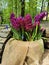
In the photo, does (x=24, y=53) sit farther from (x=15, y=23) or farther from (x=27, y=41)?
(x=15, y=23)

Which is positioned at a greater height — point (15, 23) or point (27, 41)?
point (15, 23)

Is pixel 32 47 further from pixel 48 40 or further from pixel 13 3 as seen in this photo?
pixel 13 3

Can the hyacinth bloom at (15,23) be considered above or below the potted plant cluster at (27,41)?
above

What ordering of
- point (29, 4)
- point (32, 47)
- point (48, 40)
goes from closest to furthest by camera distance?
point (32, 47), point (48, 40), point (29, 4)

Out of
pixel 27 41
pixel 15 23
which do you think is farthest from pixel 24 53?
pixel 15 23

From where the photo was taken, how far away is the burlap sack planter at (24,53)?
79cm

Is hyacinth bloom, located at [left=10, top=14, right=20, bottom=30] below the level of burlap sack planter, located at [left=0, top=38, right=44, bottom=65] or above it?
above

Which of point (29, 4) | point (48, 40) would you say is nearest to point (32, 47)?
point (48, 40)

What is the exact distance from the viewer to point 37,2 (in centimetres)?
116

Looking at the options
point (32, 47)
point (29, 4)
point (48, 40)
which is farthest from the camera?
point (29, 4)

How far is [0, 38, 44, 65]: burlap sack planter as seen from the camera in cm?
79

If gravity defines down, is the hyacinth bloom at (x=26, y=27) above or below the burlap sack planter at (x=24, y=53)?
above

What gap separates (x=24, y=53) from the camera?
0.79m

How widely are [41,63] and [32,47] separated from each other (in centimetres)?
11
